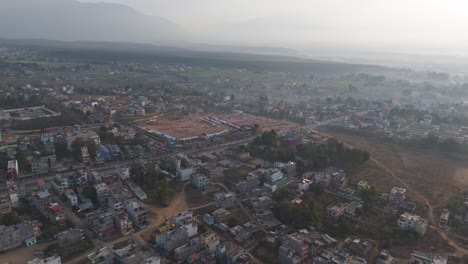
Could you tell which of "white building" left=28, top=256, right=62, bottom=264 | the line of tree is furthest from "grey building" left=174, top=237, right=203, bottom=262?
the line of tree

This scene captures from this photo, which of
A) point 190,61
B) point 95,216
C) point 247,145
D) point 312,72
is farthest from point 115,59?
point 95,216

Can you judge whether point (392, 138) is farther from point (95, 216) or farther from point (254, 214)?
point (95, 216)

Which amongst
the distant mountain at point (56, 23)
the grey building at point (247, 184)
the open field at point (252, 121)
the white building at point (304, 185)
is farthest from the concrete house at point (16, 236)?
the distant mountain at point (56, 23)

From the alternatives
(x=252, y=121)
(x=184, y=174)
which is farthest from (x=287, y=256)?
(x=252, y=121)

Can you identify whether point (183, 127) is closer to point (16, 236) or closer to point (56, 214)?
point (56, 214)

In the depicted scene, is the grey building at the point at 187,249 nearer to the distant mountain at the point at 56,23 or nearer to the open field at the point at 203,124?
the open field at the point at 203,124
